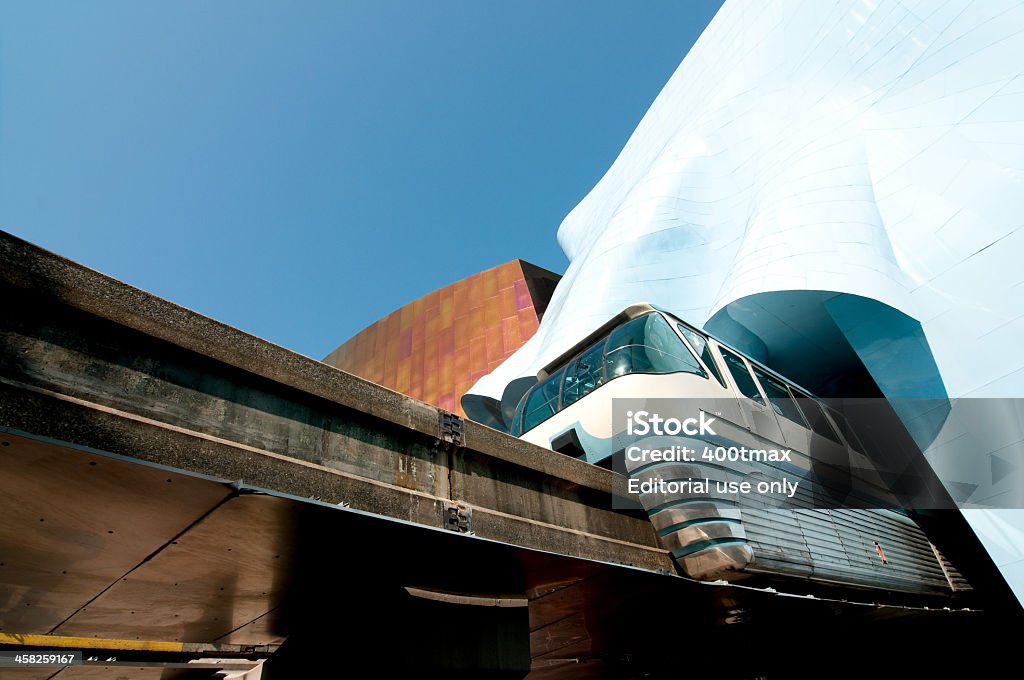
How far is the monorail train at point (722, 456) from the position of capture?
608cm

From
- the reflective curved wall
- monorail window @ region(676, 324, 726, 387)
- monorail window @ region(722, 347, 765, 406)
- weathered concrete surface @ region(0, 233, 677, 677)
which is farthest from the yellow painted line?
the reflective curved wall

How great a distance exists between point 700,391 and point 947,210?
410 inches

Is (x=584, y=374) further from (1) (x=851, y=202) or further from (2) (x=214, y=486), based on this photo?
(1) (x=851, y=202)

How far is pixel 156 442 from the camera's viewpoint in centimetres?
297

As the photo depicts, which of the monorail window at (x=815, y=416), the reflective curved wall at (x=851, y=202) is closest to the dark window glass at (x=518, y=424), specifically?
the monorail window at (x=815, y=416)

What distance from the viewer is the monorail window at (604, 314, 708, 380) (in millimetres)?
7465

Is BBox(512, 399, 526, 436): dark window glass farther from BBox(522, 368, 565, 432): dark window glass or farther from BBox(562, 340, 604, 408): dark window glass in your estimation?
BBox(562, 340, 604, 408): dark window glass

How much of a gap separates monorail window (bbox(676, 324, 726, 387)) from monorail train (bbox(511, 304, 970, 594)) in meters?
0.03

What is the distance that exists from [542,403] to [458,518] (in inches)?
182

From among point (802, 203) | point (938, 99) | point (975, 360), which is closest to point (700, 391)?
Result: point (975, 360)

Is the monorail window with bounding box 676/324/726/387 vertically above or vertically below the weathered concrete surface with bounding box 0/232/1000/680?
above

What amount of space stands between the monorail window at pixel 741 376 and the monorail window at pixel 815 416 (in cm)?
225

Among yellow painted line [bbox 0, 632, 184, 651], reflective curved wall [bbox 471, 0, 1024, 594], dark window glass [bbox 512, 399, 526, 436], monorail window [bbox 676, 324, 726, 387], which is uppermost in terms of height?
reflective curved wall [bbox 471, 0, 1024, 594]

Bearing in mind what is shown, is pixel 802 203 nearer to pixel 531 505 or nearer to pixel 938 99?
pixel 938 99
